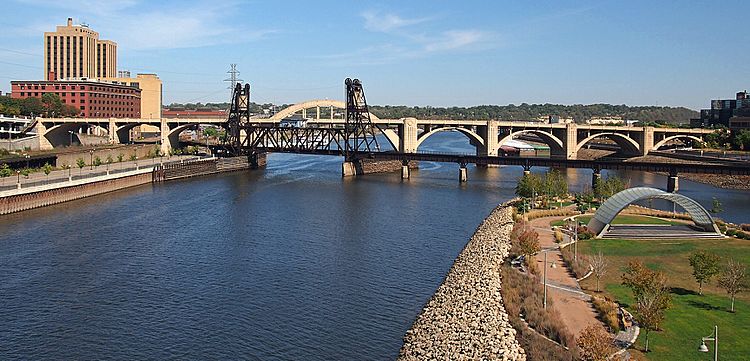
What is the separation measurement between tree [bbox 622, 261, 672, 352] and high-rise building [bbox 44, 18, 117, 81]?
150 metres

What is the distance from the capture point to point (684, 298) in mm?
24688

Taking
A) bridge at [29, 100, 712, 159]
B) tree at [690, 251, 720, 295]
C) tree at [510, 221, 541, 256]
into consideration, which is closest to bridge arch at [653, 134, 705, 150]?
bridge at [29, 100, 712, 159]

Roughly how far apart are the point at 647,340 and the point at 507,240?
17282 mm

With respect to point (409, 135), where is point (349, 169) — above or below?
below

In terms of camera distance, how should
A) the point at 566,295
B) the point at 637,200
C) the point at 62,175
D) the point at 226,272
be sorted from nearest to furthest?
the point at 566,295 < the point at 226,272 < the point at 637,200 < the point at 62,175

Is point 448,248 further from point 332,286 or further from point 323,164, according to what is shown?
point 323,164

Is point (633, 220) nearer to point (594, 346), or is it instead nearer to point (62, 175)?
point (594, 346)

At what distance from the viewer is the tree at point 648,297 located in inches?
794

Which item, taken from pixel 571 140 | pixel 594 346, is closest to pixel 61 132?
pixel 571 140

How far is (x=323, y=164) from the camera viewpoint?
336ft

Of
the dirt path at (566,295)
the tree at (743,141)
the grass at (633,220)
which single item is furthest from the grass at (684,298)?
the tree at (743,141)

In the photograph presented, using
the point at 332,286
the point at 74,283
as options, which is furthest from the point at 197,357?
the point at 74,283

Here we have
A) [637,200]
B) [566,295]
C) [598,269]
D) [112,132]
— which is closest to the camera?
[566,295]

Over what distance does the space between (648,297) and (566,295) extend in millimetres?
3683
